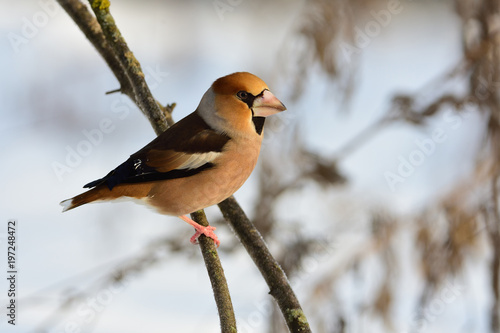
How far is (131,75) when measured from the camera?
1.03 metres

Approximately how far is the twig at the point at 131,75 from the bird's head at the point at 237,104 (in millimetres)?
100


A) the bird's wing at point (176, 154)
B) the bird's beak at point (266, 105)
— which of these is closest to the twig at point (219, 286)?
the bird's wing at point (176, 154)

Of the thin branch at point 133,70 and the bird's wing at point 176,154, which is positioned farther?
the thin branch at point 133,70

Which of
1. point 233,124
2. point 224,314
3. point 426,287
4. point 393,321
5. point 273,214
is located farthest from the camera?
point 273,214

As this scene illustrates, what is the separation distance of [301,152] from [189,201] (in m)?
1.49

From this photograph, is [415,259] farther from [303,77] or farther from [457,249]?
[303,77]

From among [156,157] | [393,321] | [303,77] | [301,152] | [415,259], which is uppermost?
[303,77]

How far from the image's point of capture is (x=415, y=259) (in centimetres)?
236

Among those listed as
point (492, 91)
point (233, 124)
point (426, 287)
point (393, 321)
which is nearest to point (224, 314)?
point (233, 124)

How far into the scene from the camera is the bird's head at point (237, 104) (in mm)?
942

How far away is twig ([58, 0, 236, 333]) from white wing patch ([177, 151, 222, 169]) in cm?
10

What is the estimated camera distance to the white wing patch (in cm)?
99

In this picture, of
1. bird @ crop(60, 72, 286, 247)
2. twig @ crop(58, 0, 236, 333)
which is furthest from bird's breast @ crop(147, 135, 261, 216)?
twig @ crop(58, 0, 236, 333)

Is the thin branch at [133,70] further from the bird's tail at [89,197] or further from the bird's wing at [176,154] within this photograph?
the bird's tail at [89,197]
